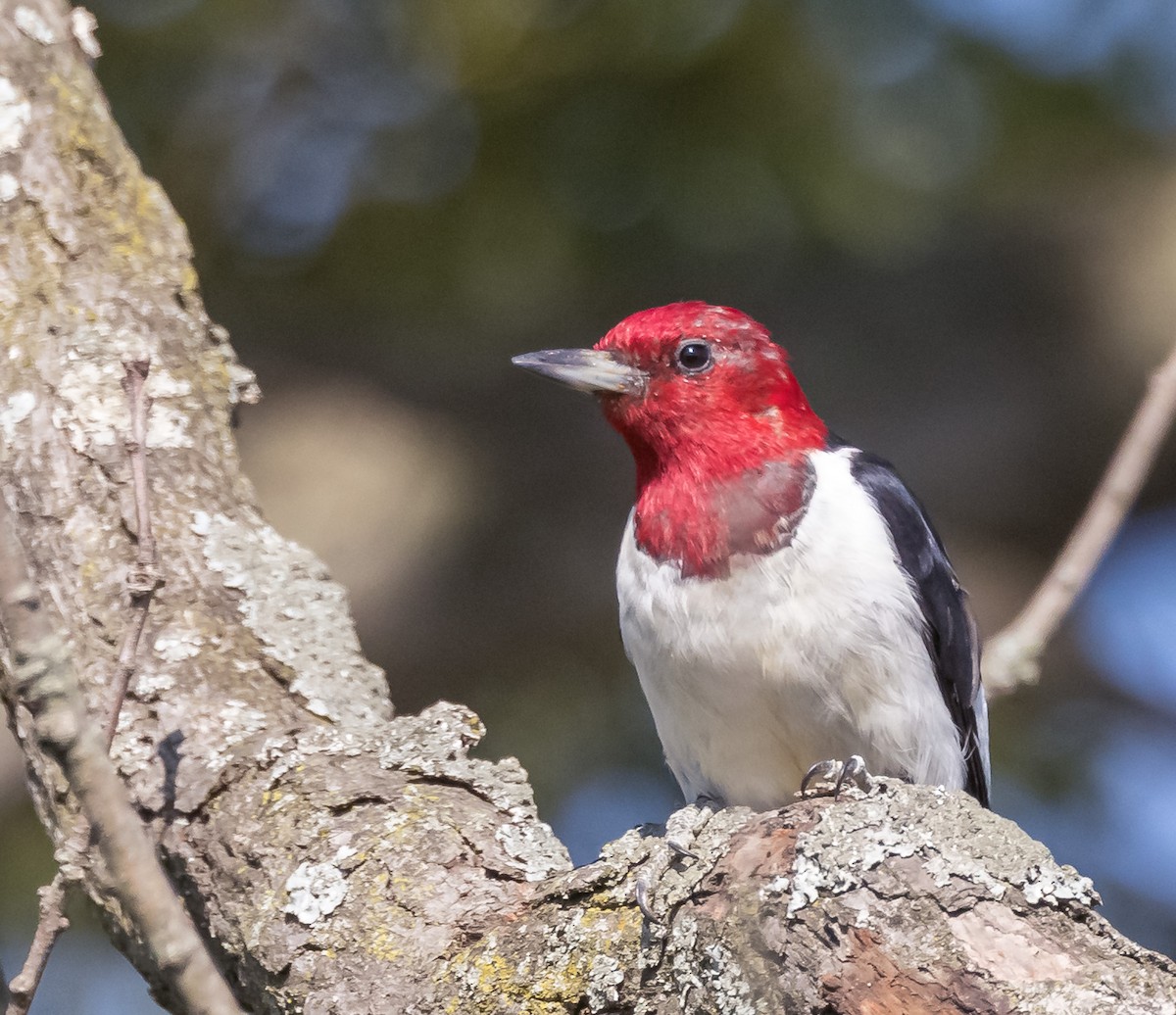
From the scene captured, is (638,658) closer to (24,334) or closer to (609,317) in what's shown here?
(24,334)

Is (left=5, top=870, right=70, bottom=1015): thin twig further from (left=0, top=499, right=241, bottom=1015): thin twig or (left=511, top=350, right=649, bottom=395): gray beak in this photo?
(left=511, top=350, right=649, bottom=395): gray beak

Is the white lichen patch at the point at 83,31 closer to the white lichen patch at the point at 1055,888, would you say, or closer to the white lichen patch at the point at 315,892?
the white lichen patch at the point at 315,892

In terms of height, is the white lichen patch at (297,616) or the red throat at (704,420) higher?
the red throat at (704,420)

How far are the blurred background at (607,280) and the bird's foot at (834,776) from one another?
2.20 metres

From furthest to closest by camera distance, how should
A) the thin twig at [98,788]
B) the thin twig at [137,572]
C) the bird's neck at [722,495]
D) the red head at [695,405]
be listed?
the red head at [695,405] → the bird's neck at [722,495] → the thin twig at [137,572] → the thin twig at [98,788]

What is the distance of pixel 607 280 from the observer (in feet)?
18.2

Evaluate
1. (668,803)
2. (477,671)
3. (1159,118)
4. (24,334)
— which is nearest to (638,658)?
(24,334)

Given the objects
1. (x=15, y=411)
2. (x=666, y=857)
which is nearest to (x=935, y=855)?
(x=666, y=857)

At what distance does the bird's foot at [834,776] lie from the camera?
10.4 feet

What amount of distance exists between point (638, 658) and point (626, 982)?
1115 mm

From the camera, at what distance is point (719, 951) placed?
2.34m

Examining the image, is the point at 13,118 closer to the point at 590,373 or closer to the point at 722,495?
the point at 590,373

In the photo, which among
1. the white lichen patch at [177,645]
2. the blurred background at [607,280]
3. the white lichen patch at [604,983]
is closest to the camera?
the white lichen patch at [604,983]

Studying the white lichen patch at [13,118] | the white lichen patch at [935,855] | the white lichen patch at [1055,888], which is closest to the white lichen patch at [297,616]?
the white lichen patch at [13,118]
